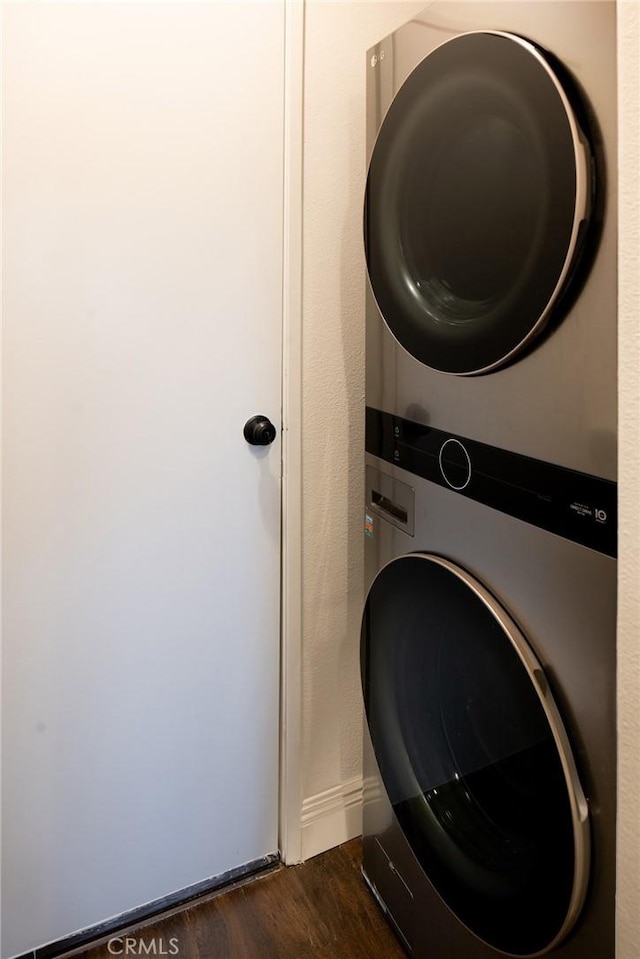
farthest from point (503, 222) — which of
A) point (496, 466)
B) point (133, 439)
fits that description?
point (133, 439)

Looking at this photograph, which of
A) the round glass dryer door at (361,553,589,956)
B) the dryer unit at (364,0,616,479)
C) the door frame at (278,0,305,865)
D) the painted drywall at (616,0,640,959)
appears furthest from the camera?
the door frame at (278,0,305,865)

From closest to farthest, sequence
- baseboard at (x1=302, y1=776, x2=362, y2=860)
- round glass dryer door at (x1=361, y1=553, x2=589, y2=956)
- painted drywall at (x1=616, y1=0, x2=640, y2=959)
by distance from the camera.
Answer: painted drywall at (x1=616, y1=0, x2=640, y2=959) < round glass dryer door at (x1=361, y1=553, x2=589, y2=956) < baseboard at (x1=302, y1=776, x2=362, y2=860)

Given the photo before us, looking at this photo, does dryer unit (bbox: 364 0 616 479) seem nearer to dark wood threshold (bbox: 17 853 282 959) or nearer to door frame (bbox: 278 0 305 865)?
door frame (bbox: 278 0 305 865)

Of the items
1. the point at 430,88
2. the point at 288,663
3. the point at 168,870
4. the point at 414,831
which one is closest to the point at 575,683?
the point at 414,831

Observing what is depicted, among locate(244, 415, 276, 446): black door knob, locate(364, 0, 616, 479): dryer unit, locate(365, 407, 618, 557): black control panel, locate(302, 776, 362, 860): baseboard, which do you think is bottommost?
locate(302, 776, 362, 860): baseboard

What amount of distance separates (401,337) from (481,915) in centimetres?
92

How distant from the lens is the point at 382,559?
1241 mm

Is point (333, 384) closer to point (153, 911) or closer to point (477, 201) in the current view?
point (477, 201)

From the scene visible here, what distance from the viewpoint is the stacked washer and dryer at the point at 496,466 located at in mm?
741

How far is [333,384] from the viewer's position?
141 centimetres

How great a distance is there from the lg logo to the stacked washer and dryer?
0.48m

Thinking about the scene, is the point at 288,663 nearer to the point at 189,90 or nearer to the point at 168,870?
the point at 168,870

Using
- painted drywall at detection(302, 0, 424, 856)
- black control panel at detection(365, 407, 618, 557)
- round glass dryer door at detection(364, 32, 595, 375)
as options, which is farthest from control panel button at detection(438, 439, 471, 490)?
painted drywall at detection(302, 0, 424, 856)

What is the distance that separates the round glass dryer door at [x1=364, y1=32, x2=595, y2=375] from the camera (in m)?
0.74
